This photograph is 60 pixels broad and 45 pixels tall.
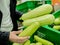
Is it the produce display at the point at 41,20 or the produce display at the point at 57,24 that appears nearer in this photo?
the produce display at the point at 41,20

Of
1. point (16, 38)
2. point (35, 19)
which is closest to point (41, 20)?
point (35, 19)

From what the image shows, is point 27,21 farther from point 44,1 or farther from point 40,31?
point 44,1

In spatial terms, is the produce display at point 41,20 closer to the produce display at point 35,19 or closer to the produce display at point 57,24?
the produce display at point 35,19

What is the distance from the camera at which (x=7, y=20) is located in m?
1.81

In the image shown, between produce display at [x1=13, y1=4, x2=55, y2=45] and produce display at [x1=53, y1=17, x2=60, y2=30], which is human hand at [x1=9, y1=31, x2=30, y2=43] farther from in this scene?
produce display at [x1=53, y1=17, x2=60, y2=30]

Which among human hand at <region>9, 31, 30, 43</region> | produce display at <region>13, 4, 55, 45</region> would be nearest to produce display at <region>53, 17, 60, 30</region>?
produce display at <region>13, 4, 55, 45</region>

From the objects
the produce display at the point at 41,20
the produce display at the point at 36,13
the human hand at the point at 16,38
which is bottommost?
the human hand at the point at 16,38

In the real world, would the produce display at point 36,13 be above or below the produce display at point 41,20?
above

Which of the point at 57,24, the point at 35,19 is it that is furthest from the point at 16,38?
the point at 57,24

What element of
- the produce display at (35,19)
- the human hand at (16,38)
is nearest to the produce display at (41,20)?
the produce display at (35,19)

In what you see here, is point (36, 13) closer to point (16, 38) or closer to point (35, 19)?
point (35, 19)

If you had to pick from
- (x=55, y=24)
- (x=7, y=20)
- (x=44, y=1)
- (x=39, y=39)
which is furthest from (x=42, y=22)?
(x=44, y=1)

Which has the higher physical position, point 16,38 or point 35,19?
point 35,19

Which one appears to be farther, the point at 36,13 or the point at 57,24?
the point at 57,24
